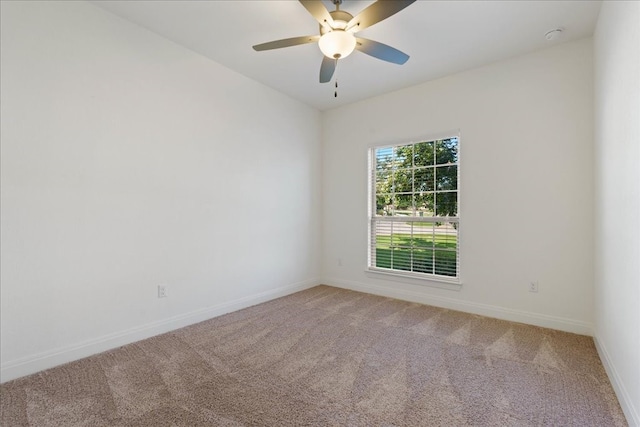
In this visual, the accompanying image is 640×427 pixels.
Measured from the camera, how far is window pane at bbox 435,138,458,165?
3.65 metres

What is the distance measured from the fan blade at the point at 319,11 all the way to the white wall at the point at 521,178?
7.14ft

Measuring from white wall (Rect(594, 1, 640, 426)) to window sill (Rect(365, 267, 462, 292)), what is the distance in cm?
129

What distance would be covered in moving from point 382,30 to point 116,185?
2707 mm

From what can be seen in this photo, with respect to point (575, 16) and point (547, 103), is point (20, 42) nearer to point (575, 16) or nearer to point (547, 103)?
point (575, 16)

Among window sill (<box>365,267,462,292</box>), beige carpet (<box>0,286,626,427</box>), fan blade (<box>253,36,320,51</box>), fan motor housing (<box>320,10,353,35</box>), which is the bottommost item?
beige carpet (<box>0,286,626,427</box>)

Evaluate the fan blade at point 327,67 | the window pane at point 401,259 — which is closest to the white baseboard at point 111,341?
the window pane at point 401,259

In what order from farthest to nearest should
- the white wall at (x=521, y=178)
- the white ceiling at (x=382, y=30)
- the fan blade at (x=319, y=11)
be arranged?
1. the white wall at (x=521, y=178)
2. the white ceiling at (x=382, y=30)
3. the fan blade at (x=319, y=11)

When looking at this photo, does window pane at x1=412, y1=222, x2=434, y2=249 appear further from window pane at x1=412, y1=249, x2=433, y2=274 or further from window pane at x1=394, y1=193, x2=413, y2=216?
window pane at x1=394, y1=193, x2=413, y2=216

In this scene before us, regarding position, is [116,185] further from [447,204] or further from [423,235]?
[447,204]

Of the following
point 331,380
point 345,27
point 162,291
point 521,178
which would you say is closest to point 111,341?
point 162,291

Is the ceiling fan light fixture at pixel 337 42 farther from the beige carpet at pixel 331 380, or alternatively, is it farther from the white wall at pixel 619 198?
the beige carpet at pixel 331 380

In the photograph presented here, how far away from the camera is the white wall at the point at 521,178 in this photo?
2.85m

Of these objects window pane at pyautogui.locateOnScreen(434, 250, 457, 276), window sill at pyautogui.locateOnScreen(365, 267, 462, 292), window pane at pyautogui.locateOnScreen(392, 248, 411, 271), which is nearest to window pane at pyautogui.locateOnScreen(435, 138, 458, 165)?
→ window pane at pyautogui.locateOnScreen(434, 250, 457, 276)

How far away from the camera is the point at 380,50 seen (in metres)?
2.37
